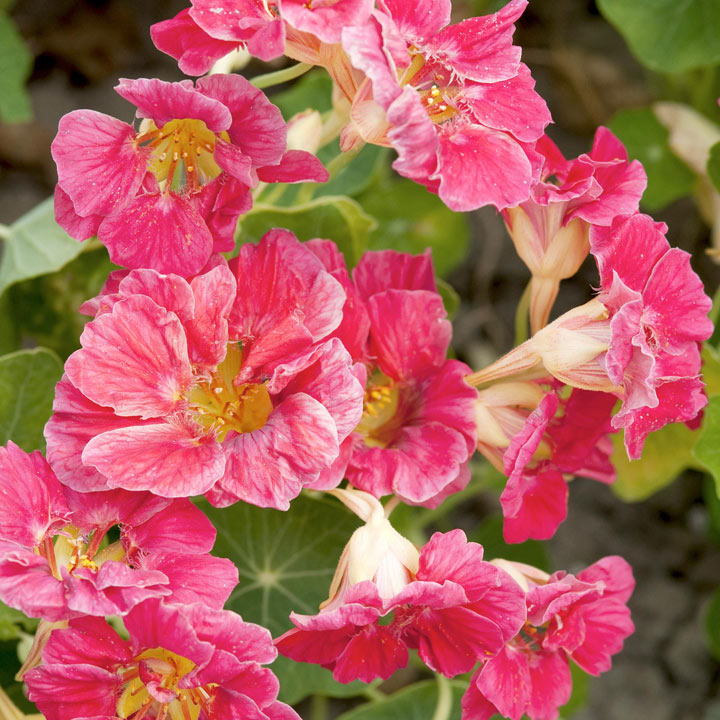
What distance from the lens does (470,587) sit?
0.83m

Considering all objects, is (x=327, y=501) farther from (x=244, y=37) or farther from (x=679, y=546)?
(x=679, y=546)

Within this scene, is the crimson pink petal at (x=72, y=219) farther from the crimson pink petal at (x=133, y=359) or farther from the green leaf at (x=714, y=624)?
the green leaf at (x=714, y=624)

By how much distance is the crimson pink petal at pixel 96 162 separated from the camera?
0.86 metres

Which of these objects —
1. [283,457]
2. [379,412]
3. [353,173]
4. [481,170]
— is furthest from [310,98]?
[283,457]

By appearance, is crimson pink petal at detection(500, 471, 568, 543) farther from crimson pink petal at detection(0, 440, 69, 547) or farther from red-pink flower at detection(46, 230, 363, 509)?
crimson pink petal at detection(0, 440, 69, 547)

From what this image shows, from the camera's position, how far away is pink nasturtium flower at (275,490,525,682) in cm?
80

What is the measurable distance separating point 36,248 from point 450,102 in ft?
2.14

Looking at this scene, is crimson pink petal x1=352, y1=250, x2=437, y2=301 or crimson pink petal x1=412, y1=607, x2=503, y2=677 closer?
crimson pink petal x1=412, y1=607, x2=503, y2=677

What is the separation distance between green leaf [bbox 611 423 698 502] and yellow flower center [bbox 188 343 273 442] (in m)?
0.64

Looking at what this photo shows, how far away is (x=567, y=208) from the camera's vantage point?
95 cm

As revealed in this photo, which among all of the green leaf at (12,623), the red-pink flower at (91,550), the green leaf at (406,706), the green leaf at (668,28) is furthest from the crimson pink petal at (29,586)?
the green leaf at (668,28)

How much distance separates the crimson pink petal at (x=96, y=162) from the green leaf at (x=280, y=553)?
1.49 feet

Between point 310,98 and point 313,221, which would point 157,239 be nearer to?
point 313,221

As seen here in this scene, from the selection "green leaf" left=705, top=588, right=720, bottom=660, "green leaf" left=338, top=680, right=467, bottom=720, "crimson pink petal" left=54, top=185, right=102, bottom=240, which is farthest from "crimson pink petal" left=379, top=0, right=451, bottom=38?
"green leaf" left=705, top=588, right=720, bottom=660
